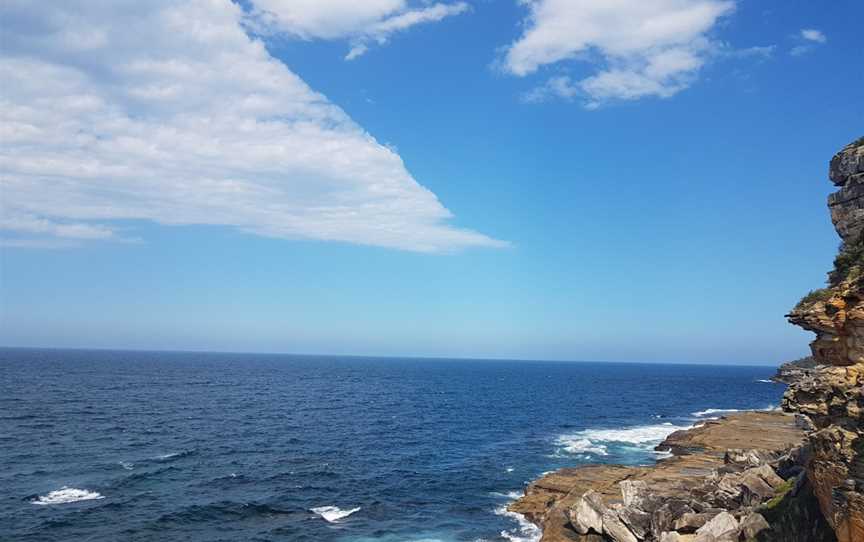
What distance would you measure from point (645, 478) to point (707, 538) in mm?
18936

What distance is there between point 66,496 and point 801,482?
56.8 m

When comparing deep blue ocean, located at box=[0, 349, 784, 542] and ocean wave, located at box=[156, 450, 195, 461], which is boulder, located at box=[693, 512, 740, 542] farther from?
ocean wave, located at box=[156, 450, 195, 461]

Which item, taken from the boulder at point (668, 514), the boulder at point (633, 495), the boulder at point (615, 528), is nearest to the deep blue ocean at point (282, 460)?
the boulder at point (615, 528)

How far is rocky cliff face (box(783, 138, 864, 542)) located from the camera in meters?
23.1

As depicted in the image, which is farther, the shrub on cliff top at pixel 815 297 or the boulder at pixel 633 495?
the boulder at pixel 633 495

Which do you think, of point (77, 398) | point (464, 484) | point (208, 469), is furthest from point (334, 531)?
point (77, 398)

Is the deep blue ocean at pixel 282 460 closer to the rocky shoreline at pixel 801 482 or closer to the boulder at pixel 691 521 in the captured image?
the rocky shoreline at pixel 801 482

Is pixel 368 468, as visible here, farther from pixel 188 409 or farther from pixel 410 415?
pixel 188 409

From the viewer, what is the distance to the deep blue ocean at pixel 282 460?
44.9 meters

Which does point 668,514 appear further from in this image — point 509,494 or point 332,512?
point 332,512

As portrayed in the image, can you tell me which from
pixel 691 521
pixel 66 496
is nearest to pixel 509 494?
pixel 691 521

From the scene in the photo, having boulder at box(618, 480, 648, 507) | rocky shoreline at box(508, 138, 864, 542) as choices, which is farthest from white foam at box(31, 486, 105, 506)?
boulder at box(618, 480, 648, 507)

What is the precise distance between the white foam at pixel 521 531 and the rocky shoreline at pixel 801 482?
66 centimetres

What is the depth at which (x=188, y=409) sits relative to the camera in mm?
102562
